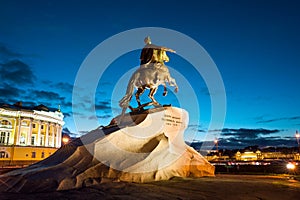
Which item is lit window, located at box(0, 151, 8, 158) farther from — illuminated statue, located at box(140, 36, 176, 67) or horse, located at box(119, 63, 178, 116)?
illuminated statue, located at box(140, 36, 176, 67)

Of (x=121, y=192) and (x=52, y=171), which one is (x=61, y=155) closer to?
(x=52, y=171)

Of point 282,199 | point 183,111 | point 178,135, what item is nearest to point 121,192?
point 282,199

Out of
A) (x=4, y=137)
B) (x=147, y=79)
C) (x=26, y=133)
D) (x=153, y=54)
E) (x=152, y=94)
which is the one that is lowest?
(x=152, y=94)

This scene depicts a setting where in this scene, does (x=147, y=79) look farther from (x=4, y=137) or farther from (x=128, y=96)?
(x=4, y=137)

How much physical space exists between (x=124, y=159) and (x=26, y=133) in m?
60.9

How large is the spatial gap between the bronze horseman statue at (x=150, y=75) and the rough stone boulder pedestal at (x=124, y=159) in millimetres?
1119

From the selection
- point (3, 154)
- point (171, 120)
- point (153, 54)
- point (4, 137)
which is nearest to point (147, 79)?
point (153, 54)

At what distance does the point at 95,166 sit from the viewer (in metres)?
10.0

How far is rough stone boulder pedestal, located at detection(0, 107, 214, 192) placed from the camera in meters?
9.23

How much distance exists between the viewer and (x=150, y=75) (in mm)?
13523

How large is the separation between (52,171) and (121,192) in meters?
3.17

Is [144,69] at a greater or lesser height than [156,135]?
greater

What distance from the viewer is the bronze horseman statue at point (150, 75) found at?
13.6 meters

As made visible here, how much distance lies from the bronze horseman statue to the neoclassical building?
166 ft
